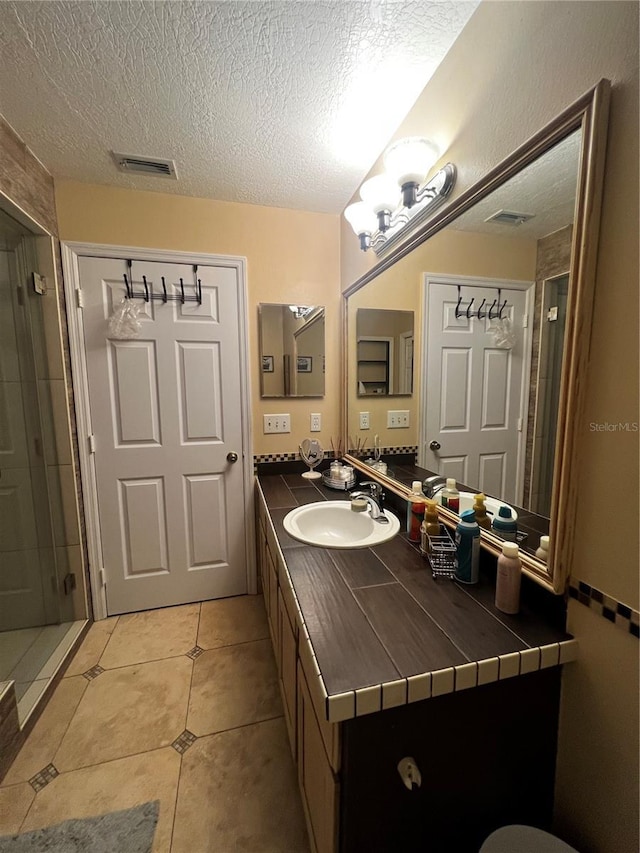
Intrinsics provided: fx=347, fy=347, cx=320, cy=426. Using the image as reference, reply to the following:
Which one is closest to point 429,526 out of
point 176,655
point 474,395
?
point 474,395

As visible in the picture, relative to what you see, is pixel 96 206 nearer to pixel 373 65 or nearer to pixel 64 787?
pixel 373 65

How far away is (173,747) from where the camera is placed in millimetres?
1336

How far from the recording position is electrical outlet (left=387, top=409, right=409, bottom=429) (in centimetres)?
161

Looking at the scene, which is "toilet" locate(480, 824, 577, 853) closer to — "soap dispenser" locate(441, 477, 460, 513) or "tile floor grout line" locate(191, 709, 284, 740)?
"soap dispenser" locate(441, 477, 460, 513)

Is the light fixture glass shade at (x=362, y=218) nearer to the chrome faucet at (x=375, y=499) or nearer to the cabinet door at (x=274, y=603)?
the chrome faucet at (x=375, y=499)

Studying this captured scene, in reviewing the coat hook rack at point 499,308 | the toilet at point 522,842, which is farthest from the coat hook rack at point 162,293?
the toilet at point 522,842

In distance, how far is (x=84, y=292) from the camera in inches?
73.4

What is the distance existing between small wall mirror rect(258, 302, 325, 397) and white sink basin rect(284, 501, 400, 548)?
0.85 metres

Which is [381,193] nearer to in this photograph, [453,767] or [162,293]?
[162,293]

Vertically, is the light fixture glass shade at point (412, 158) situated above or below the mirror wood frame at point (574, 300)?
above

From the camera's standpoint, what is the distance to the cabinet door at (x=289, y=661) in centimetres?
113

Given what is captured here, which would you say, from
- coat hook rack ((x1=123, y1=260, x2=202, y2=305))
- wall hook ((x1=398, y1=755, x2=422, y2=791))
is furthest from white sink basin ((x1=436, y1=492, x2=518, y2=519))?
coat hook rack ((x1=123, y1=260, x2=202, y2=305))

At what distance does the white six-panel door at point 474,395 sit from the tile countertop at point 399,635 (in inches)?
13.3

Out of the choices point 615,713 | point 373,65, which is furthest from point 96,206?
point 615,713
